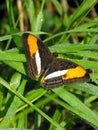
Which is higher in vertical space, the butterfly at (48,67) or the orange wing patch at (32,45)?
the orange wing patch at (32,45)

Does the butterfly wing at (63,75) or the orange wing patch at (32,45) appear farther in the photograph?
the orange wing patch at (32,45)

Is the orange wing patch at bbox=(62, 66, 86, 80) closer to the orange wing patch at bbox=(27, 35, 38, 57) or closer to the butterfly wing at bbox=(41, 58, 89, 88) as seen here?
the butterfly wing at bbox=(41, 58, 89, 88)

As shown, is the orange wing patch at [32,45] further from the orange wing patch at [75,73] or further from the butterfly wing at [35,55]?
the orange wing patch at [75,73]

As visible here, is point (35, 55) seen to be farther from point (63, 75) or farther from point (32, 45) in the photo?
point (63, 75)

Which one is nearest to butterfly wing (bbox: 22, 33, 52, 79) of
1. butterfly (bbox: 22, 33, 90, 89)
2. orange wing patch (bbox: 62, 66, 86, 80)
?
butterfly (bbox: 22, 33, 90, 89)

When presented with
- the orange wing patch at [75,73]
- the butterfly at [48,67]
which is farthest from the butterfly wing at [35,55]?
the orange wing patch at [75,73]

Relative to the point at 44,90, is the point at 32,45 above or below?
above

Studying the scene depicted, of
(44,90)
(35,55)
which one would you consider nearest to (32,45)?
(35,55)

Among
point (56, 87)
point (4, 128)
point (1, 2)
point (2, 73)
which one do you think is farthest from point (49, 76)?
point (1, 2)
